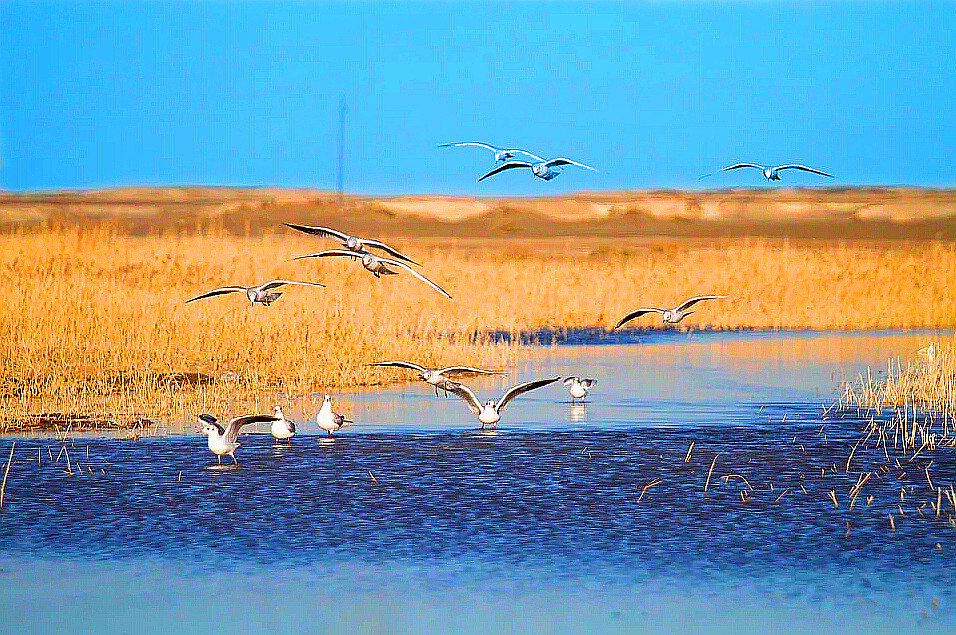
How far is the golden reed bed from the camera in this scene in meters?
16.8

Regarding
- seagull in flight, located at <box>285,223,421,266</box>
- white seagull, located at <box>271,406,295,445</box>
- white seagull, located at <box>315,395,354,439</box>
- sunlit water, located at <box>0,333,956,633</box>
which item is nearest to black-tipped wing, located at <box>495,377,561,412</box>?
sunlit water, located at <box>0,333,956,633</box>

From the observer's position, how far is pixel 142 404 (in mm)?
15211

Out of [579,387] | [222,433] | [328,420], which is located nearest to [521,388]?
[328,420]

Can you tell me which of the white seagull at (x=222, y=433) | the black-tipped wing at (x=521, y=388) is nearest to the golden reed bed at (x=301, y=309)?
the white seagull at (x=222, y=433)

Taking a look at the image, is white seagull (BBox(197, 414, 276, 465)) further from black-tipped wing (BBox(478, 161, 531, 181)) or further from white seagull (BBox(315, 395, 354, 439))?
black-tipped wing (BBox(478, 161, 531, 181))

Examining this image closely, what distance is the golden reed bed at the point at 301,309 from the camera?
1683cm

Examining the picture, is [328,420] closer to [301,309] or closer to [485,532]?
[485,532]

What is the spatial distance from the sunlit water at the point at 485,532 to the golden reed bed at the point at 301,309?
2884mm

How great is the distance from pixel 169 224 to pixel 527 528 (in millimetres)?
64953

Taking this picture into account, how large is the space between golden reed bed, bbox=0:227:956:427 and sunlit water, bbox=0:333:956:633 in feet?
9.46

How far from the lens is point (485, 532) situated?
31.7 ft

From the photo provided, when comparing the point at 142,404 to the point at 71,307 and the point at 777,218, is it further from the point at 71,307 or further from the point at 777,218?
the point at 777,218

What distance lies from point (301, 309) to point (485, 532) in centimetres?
1154

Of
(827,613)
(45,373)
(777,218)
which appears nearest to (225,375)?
(45,373)
